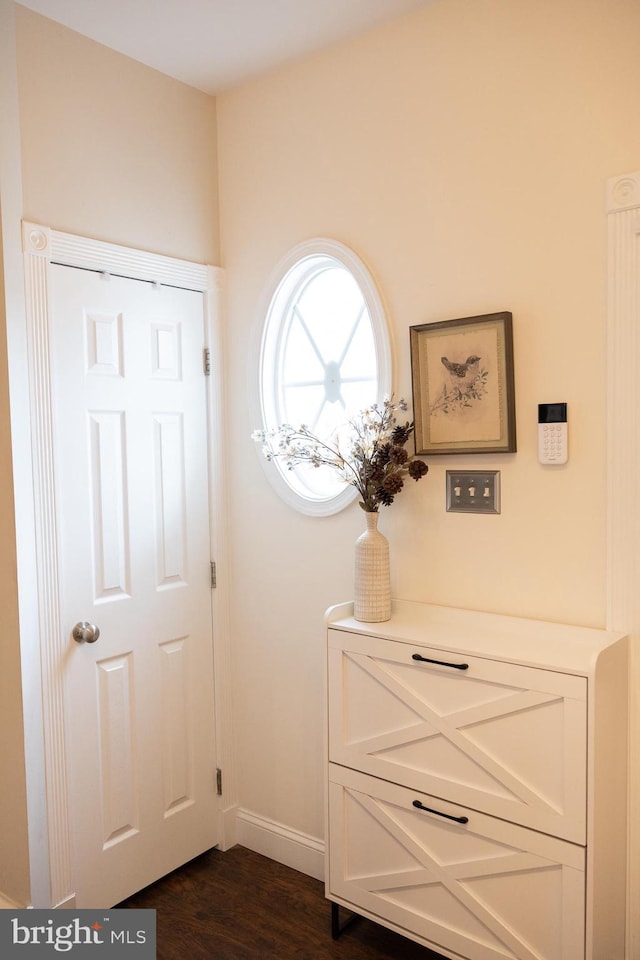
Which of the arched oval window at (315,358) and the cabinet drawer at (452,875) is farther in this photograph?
the arched oval window at (315,358)

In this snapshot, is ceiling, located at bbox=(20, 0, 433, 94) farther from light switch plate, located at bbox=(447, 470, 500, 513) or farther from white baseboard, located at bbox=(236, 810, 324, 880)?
white baseboard, located at bbox=(236, 810, 324, 880)

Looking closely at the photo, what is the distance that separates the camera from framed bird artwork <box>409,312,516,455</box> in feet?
6.88

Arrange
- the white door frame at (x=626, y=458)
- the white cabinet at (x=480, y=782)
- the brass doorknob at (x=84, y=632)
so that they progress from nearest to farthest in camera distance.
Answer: the white cabinet at (x=480, y=782) → the white door frame at (x=626, y=458) → the brass doorknob at (x=84, y=632)

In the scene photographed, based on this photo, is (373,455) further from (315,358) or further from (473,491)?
(315,358)

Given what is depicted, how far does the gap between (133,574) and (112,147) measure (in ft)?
4.65

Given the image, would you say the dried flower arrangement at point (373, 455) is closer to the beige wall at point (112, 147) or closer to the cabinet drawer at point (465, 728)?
the cabinet drawer at point (465, 728)

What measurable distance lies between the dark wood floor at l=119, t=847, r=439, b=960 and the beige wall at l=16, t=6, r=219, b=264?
222 centimetres

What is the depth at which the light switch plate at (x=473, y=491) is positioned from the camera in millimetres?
2156

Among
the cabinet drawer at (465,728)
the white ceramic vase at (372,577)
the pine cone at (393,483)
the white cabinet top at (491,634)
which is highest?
the pine cone at (393,483)

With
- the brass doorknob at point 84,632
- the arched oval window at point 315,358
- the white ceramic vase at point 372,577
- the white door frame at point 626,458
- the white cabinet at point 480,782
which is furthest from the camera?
the arched oval window at point 315,358

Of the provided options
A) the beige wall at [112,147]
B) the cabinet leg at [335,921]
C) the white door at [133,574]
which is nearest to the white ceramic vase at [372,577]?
the white door at [133,574]

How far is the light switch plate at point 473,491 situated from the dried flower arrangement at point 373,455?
0.11 meters

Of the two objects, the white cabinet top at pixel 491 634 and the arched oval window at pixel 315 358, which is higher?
the arched oval window at pixel 315 358

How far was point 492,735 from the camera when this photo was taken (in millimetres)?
1876
